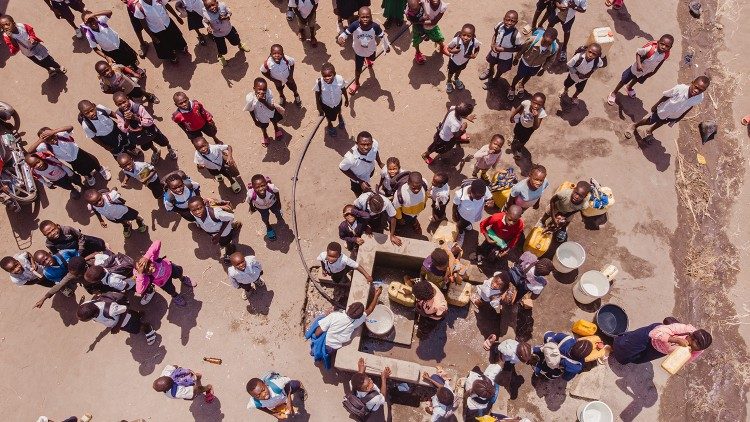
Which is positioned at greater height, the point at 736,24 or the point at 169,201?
the point at 736,24

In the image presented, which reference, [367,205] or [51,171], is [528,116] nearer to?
[367,205]

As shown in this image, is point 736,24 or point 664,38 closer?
point 664,38

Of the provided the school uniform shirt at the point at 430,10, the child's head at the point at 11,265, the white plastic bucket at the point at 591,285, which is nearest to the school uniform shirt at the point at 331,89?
the school uniform shirt at the point at 430,10

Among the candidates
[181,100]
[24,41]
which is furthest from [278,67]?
[24,41]

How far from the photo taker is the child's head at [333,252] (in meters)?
6.83

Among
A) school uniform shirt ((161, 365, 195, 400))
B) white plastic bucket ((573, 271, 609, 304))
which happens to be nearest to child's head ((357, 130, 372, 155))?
white plastic bucket ((573, 271, 609, 304))

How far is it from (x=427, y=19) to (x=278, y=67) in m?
3.18

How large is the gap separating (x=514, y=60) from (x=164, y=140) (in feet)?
24.9

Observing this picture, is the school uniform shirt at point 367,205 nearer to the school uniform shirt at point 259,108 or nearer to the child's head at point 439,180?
the child's head at point 439,180

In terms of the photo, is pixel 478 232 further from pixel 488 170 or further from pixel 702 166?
pixel 702 166

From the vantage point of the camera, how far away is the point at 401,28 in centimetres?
1067

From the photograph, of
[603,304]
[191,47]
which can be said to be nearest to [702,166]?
[603,304]

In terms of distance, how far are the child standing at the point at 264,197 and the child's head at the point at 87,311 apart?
279 centimetres

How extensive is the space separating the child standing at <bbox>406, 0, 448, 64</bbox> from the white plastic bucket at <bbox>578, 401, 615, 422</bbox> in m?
7.02
